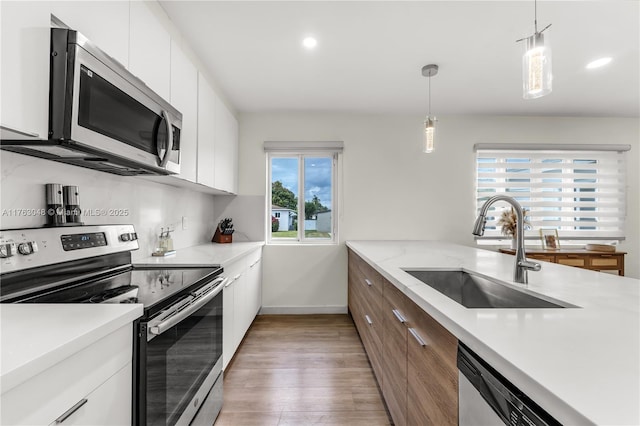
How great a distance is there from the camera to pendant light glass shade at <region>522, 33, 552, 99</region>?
1283 millimetres

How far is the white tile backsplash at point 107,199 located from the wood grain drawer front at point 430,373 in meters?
1.56

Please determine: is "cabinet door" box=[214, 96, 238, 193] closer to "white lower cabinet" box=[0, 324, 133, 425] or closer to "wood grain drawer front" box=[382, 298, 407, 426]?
"wood grain drawer front" box=[382, 298, 407, 426]

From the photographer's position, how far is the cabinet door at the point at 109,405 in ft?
2.32

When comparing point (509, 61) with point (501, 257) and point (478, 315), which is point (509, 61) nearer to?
point (501, 257)

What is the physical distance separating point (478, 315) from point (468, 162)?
3263mm

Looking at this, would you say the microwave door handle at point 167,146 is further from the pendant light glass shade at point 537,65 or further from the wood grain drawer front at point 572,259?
the wood grain drawer front at point 572,259

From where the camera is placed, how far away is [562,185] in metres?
3.67

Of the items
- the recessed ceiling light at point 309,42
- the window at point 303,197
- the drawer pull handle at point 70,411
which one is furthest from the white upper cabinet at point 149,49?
the window at point 303,197

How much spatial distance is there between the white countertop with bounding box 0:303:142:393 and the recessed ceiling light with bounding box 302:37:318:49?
6.47 ft

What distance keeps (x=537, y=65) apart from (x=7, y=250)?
216 cm

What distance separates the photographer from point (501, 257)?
209 cm

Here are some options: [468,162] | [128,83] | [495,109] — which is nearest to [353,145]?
[468,162]

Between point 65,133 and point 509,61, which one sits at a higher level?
point 509,61

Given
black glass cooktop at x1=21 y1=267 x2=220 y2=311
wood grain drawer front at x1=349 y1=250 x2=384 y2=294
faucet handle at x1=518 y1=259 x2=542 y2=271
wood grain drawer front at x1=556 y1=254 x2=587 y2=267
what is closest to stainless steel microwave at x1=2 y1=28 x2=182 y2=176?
black glass cooktop at x1=21 y1=267 x2=220 y2=311
